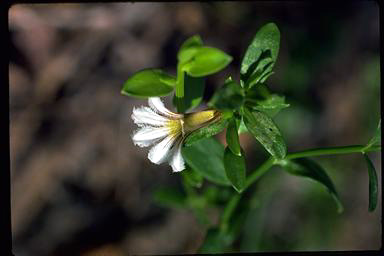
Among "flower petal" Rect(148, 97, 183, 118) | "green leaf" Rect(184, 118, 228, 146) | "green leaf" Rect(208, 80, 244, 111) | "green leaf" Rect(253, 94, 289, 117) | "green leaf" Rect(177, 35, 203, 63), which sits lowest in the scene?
"green leaf" Rect(184, 118, 228, 146)

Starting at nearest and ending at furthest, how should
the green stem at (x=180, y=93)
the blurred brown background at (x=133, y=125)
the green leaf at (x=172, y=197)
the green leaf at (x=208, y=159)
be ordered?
1. the green stem at (x=180, y=93)
2. the green leaf at (x=208, y=159)
3. the green leaf at (x=172, y=197)
4. the blurred brown background at (x=133, y=125)

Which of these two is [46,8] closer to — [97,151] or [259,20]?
[97,151]

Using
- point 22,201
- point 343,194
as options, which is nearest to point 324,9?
point 343,194

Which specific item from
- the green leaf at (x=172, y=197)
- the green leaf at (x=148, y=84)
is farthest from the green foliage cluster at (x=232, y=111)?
the green leaf at (x=172, y=197)

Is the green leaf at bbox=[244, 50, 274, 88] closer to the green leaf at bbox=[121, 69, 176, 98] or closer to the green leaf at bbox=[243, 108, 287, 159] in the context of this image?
the green leaf at bbox=[243, 108, 287, 159]

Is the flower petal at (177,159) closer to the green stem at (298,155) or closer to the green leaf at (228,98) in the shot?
the green leaf at (228,98)

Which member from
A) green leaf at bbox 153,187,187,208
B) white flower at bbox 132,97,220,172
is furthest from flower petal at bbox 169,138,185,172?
green leaf at bbox 153,187,187,208

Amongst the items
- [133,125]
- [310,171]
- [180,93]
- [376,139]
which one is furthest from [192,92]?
[133,125]

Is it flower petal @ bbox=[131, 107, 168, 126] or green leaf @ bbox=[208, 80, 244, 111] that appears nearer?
green leaf @ bbox=[208, 80, 244, 111]

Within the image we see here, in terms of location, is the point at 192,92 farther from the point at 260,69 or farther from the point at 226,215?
the point at 226,215
